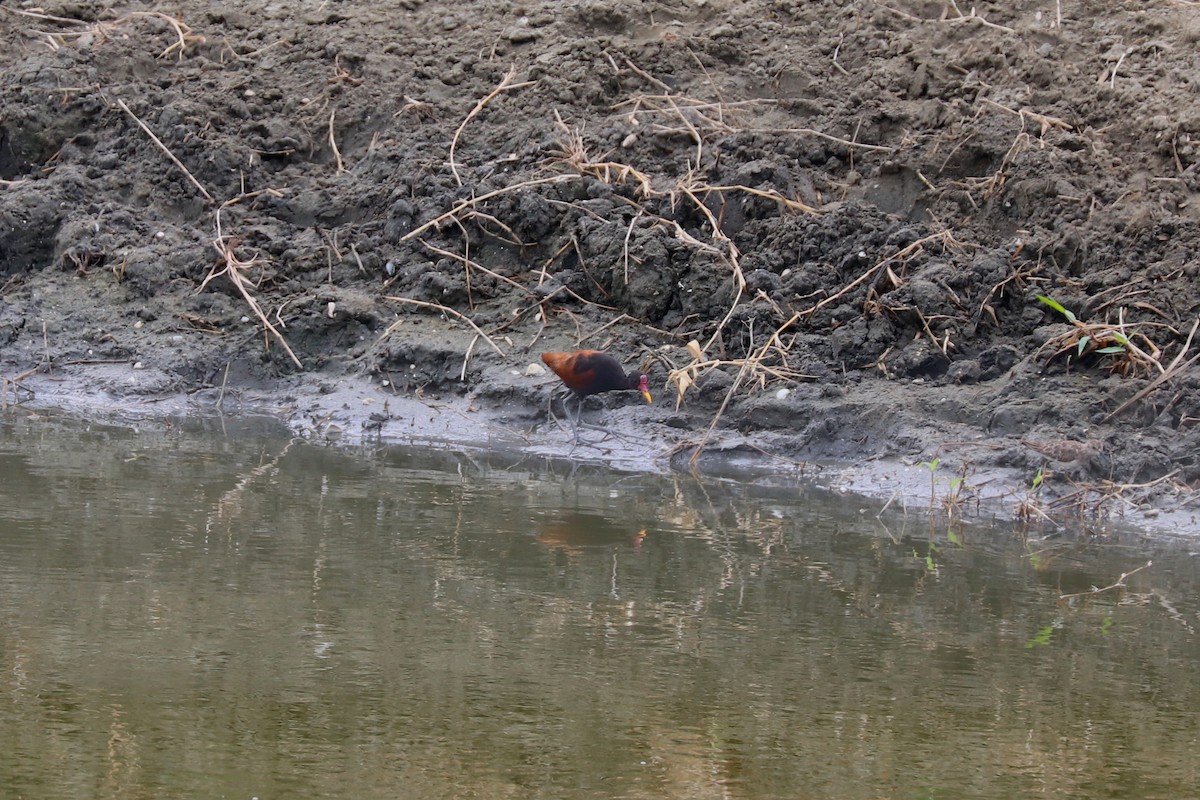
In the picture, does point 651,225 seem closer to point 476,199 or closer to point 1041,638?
point 476,199

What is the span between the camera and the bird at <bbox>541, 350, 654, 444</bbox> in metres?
6.70

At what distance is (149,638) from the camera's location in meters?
3.77

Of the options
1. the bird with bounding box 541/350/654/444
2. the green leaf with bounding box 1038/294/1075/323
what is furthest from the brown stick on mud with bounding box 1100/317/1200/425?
the bird with bounding box 541/350/654/444

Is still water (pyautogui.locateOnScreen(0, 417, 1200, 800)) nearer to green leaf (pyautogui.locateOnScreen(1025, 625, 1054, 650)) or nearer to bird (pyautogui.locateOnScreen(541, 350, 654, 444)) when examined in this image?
green leaf (pyautogui.locateOnScreen(1025, 625, 1054, 650))

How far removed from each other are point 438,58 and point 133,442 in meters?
3.66

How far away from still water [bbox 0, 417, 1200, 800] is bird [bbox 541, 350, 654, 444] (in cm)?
100

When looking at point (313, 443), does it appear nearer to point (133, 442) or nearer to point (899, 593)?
point (133, 442)

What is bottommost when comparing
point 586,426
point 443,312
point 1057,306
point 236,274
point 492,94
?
point 586,426

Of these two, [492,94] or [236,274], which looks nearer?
[236,274]

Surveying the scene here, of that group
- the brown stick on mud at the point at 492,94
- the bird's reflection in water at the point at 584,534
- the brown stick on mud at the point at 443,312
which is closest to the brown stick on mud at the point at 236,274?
the brown stick on mud at the point at 443,312

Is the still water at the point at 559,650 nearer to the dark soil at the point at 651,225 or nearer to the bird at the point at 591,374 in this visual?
the bird at the point at 591,374

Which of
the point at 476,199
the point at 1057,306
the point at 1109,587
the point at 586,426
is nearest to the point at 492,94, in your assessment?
the point at 476,199

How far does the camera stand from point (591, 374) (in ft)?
22.0

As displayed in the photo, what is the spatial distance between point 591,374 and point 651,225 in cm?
126
